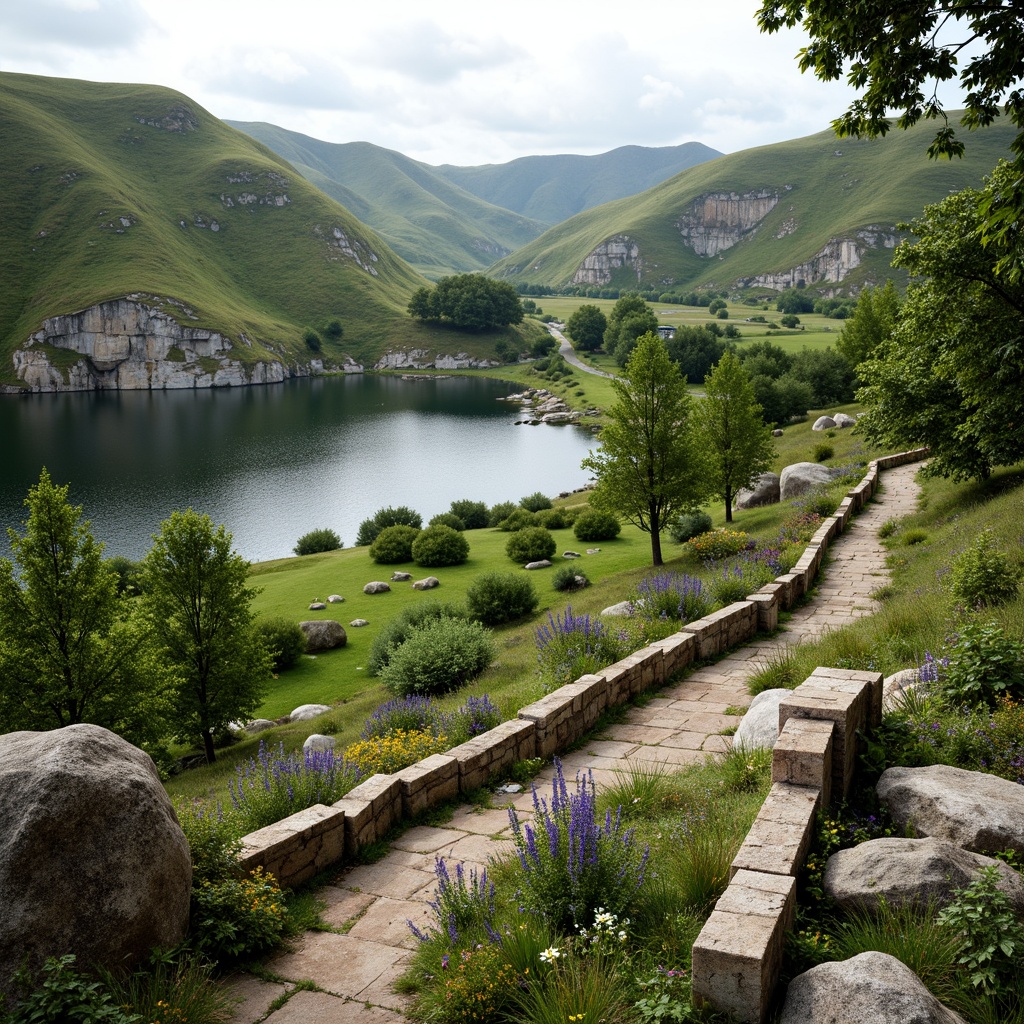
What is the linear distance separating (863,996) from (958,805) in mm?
2306

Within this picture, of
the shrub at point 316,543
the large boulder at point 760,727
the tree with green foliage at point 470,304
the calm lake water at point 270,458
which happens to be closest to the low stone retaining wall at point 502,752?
the large boulder at point 760,727

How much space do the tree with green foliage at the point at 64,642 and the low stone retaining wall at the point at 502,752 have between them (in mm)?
11741

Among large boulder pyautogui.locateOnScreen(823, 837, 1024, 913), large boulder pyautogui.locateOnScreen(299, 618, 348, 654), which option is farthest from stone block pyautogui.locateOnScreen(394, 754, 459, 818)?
large boulder pyautogui.locateOnScreen(299, 618, 348, 654)

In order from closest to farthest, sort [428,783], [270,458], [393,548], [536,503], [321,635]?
[428,783] → [321,635] → [393,548] → [536,503] → [270,458]

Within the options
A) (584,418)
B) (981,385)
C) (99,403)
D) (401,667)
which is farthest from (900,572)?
(99,403)

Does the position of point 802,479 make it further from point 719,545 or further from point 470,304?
point 470,304

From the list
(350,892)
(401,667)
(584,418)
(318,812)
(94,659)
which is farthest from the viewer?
(584,418)

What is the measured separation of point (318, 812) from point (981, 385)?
62.2 feet

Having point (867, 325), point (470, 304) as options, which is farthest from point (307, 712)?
point (470, 304)

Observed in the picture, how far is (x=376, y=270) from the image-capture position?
18675 cm

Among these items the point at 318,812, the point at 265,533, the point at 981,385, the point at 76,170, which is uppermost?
the point at 76,170

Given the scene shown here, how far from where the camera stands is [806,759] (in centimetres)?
582

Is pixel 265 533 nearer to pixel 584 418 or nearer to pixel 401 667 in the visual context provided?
pixel 401 667

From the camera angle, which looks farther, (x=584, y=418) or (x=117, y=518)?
(x=584, y=418)
